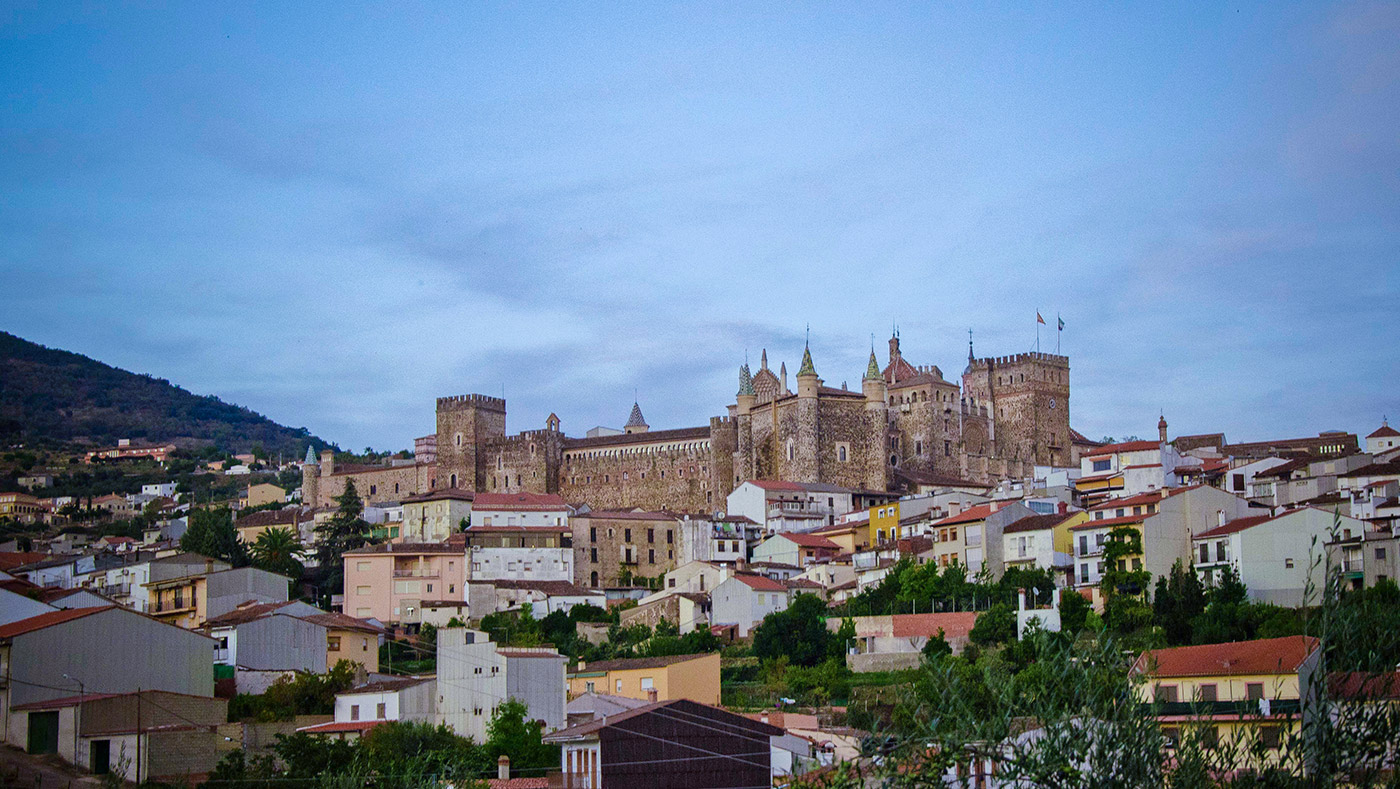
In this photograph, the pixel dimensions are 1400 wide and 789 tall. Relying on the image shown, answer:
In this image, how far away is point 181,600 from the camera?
4997 cm

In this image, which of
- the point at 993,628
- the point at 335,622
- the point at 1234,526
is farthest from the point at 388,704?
the point at 1234,526

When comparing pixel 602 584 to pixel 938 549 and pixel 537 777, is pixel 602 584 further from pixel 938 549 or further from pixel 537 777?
pixel 537 777

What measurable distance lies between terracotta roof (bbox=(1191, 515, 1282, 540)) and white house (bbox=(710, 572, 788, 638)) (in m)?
13.6

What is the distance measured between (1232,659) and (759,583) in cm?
2275

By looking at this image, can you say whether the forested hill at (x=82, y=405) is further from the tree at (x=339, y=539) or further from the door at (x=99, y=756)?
the door at (x=99, y=756)

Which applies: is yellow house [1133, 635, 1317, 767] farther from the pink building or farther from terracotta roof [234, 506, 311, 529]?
terracotta roof [234, 506, 311, 529]

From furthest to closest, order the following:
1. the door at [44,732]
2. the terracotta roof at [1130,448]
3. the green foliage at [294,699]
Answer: the terracotta roof at [1130,448], the green foliage at [294,699], the door at [44,732]

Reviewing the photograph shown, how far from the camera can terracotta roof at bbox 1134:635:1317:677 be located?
105 feet

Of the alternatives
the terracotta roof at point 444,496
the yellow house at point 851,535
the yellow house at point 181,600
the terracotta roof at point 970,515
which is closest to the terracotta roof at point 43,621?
the yellow house at point 181,600

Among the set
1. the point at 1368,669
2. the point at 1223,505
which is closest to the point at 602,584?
the point at 1223,505

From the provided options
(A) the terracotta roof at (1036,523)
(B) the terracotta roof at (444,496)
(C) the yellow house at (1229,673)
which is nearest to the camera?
(C) the yellow house at (1229,673)

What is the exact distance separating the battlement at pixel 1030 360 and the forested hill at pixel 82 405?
275ft

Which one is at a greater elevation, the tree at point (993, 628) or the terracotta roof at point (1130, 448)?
the terracotta roof at point (1130, 448)

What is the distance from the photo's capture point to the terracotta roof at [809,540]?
62781 millimetres
